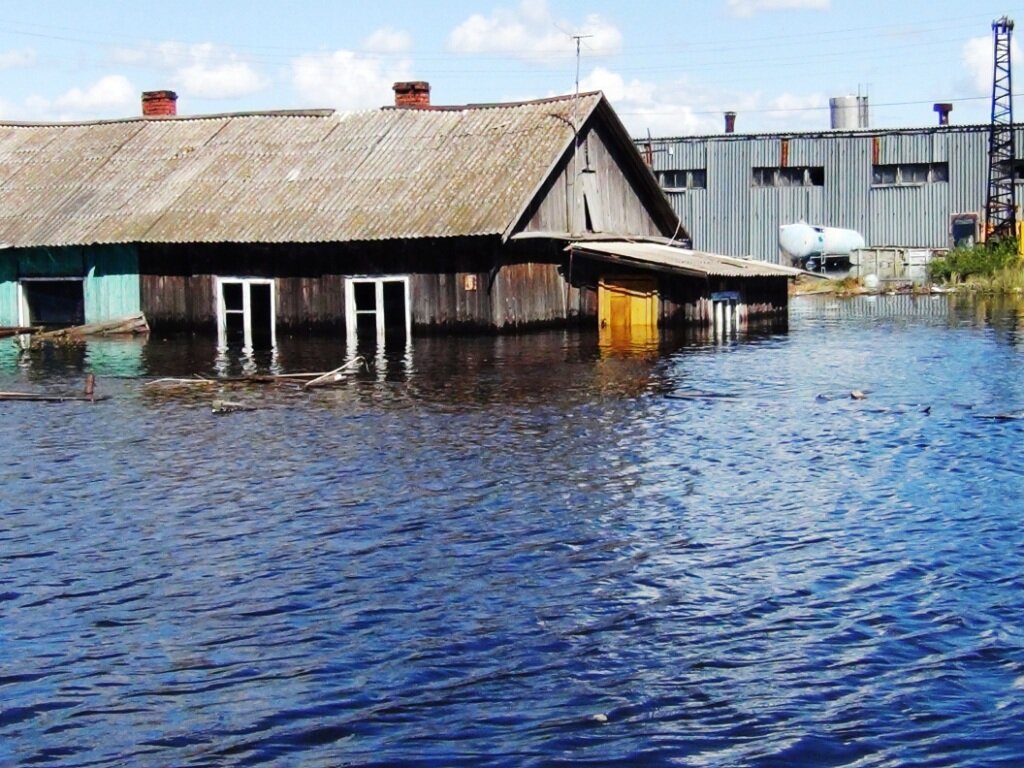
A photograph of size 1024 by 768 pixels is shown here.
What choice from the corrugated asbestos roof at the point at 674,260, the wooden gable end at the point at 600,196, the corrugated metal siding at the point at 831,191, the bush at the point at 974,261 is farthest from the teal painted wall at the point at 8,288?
the bush at the point at 974,261

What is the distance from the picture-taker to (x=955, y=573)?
10836mm

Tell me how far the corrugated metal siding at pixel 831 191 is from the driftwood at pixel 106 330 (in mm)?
28663

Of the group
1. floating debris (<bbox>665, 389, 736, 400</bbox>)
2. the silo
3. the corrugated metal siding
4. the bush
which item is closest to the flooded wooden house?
floating debris (<bbox>665, 389, 736, 400</bbox>)

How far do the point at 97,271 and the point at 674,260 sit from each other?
15017 millimetres

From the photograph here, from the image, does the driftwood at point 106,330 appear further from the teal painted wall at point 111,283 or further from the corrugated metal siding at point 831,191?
the corrugated metal siding at point 831,191

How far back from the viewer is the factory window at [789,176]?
57531 millimetres

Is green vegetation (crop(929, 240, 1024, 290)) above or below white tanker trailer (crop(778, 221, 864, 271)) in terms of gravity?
below

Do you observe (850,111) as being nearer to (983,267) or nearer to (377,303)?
(983,267)

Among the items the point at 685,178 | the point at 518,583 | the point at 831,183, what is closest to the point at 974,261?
the point at 831,183

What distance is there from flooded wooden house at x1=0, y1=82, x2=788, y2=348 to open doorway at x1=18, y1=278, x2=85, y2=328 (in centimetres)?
5

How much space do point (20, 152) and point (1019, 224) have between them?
3536cm

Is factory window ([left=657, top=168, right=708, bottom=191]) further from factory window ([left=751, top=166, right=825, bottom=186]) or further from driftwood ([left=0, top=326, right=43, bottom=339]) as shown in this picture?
driftwood ([left=0, top=326, right=43, bottom=339])

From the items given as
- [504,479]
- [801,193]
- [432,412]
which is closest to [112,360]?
[432,412]

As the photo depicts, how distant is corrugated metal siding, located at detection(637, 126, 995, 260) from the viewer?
181 ft
